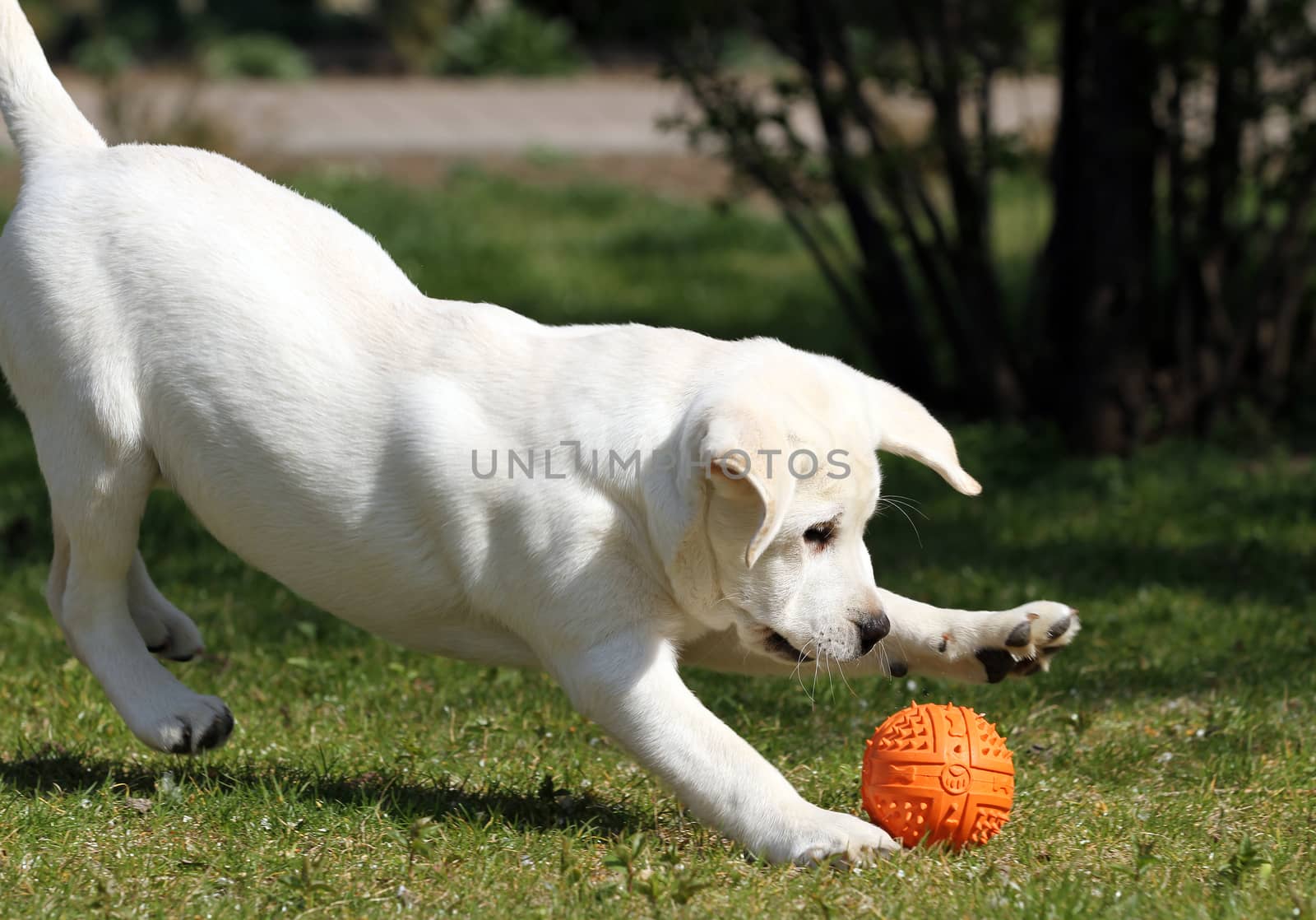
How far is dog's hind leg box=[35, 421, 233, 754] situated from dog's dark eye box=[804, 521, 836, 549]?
1.67m

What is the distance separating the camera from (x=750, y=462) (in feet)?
11.8

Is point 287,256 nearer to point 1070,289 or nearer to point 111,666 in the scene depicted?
point 111,666

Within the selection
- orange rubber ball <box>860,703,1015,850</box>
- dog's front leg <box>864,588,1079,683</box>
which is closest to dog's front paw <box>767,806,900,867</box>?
orange rubber ball <box>860,703,1015,850</box>

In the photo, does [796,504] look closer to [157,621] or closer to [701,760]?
[701,760]

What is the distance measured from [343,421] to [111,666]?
1.01 metres

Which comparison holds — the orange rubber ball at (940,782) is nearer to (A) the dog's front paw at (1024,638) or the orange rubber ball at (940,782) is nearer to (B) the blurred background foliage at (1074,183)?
(A) the dog's front paw at (1024,638)

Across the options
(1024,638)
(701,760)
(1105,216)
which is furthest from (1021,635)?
(1105,216)

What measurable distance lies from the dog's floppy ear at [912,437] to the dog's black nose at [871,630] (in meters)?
0.39

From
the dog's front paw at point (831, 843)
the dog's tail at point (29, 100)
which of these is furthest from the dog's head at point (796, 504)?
the dog's tail at point (29, 100)

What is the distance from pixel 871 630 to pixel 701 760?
51 cm

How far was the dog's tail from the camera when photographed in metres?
4.68

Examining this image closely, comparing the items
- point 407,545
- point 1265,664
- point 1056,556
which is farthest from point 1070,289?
point 407,545

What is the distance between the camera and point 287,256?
14.2ft

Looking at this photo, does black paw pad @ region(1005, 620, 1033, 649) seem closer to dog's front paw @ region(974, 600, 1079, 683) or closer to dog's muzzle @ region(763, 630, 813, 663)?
dog's front paw @ region(974, 600, 1079, 683)
